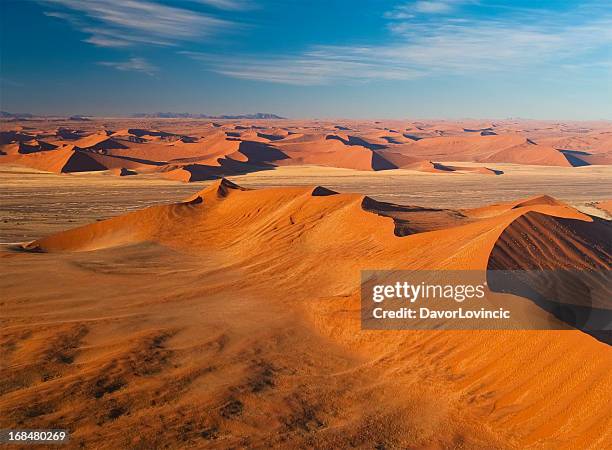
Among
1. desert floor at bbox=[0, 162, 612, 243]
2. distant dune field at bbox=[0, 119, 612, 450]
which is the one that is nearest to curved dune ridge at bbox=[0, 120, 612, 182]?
desert floor at bbox=[0, 162, 612, 243]

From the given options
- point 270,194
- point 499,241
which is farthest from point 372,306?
point 270,194

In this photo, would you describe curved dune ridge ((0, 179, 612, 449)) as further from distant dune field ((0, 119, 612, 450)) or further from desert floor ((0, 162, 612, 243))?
desert floor ((0, 162, 612, 243))

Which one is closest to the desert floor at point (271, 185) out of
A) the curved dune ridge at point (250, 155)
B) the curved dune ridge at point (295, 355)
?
the curved dune ridge at point (250, 155)

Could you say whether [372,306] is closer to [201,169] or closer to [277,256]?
[277,256]

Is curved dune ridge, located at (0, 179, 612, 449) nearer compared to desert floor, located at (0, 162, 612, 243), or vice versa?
curved dune ridge, located at (0, 179, 612, 449)

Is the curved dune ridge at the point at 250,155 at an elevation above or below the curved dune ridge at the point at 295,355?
below

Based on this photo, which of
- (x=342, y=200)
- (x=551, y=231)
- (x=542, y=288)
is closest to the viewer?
(x=542, y=288)

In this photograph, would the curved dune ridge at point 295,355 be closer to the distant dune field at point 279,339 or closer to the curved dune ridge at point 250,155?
the distant dune field at point 279,339

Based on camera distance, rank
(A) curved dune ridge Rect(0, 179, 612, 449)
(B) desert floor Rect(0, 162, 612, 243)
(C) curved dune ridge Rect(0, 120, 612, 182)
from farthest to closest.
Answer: (C) curved dune ridge Rect(0, 120, 612, 182) → (B) desert floor Rect(0, 162, 612, 243) → (A) curved dune ridge Rect(0, 179, 612, 449)
